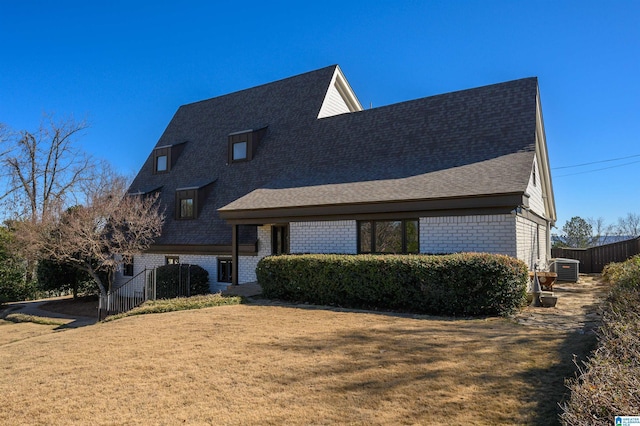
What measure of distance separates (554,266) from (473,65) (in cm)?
935

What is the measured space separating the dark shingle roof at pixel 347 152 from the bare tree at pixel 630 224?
60842 mm

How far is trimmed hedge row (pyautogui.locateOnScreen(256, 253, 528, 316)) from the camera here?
9.01 meters

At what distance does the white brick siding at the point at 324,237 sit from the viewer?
13.9 meters

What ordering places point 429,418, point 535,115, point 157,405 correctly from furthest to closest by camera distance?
point 535,115 → point 157,405 → point 429,418

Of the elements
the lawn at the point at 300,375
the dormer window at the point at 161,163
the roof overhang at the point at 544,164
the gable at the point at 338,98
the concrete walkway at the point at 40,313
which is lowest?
the concrete walkway at the point at 40,313

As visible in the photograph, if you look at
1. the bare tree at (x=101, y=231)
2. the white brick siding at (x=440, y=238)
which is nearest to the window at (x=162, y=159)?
the bare tree at (x=101, y=231)

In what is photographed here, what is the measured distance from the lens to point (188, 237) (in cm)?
1891

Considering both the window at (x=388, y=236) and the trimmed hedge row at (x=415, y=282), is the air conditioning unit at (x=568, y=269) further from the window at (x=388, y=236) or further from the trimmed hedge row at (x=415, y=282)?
the trimmed hedge row at (x=415, y=282)

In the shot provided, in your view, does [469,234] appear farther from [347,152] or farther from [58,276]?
[58,276]

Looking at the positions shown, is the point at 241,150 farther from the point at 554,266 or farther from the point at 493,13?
the point at 554,266

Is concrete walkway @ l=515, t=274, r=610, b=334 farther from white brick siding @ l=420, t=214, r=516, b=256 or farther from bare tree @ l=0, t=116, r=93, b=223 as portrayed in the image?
bare tree @ l=0, t=116, r=93, b=223

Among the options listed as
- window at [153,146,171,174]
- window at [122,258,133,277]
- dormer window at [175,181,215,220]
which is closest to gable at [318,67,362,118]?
dormer window at [175,181,215,220]

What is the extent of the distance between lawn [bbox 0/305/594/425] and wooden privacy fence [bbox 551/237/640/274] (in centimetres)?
1710

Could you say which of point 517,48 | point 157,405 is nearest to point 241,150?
point 517,48
